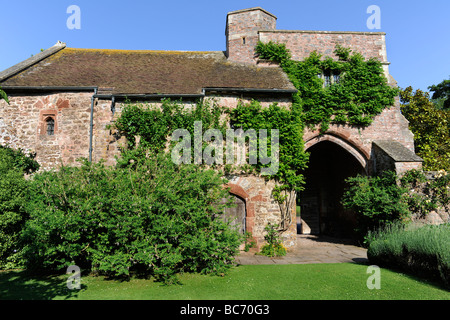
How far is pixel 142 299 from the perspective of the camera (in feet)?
17.4

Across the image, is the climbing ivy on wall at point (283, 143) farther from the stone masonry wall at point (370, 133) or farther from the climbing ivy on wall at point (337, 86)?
the stone masonry wall at point (370, 133)

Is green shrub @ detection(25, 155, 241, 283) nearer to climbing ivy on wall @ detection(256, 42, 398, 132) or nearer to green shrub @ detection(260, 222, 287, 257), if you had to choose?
green shrub @ detection(260, 222, 287, 257)

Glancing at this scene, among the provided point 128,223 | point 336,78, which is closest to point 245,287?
point 128,223

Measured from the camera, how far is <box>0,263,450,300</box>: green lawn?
5.37 m

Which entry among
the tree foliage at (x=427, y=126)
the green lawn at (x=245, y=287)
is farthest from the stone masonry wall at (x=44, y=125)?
the tree foliage at (x=427, y=126)

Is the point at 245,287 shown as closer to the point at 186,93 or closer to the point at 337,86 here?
the point at 186,93

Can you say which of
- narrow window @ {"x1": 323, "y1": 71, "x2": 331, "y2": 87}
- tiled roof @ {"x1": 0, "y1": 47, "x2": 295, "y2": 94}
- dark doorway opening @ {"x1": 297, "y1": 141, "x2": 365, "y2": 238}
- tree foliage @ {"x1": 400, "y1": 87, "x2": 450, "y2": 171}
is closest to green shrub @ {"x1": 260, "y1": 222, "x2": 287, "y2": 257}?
tiled roof @ {"x1": 0, "y1": 47, "x2": 295, "y2": 94}

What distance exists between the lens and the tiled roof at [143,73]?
37.6 feet

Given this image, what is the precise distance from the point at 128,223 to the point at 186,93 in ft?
20.4

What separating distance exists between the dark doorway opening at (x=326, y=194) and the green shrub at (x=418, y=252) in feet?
24.1

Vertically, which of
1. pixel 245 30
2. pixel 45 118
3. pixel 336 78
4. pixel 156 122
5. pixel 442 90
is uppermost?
pixel 442 90

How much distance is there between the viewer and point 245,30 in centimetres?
1401

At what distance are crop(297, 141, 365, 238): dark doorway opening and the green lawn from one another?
9.06 meters
